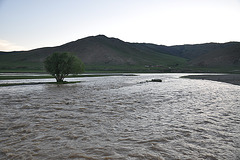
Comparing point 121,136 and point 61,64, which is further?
point 61,64

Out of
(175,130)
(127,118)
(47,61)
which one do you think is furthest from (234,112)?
(47,61)

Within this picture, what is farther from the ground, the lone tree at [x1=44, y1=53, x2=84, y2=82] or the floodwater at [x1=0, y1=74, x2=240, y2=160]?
the lone tree at [x1=44, y1=53, x2=84, y2=82]

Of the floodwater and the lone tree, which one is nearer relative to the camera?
the floodwater

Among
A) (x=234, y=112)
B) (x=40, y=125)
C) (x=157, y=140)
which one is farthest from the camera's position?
(x=234, y=112)

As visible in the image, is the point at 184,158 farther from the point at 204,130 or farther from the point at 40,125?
the point at 40,125

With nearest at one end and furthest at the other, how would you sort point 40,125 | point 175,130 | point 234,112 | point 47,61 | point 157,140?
point 157,140 → point 175,130 → point 40,125 → point 234,112 → point 47,61

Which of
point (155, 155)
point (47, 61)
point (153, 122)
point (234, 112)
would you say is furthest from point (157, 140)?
point (47, 61)

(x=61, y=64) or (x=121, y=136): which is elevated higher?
(x=61, y=64)

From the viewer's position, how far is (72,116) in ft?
54.5

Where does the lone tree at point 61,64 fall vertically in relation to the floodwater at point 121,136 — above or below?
above

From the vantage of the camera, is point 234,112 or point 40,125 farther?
point 234,112

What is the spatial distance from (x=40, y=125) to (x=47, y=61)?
157 ft

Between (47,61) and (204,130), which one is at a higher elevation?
(47,61)

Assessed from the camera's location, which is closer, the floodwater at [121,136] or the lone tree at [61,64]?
the floodwater at [121,136]
